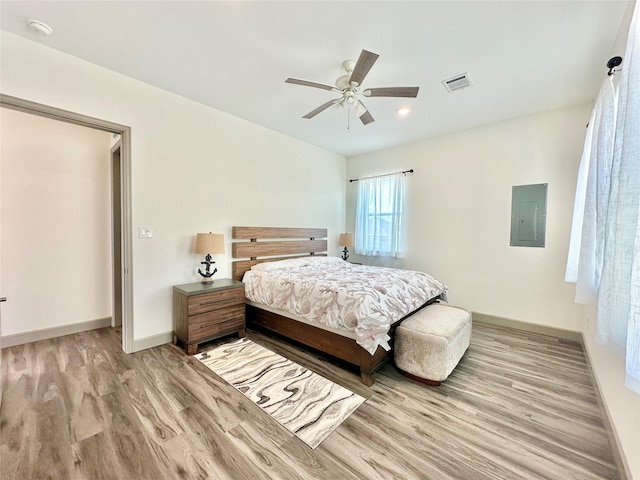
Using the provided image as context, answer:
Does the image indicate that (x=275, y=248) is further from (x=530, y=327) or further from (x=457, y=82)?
(x=530, y=327)

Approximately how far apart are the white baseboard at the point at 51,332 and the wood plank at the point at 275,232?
2073 millimetres

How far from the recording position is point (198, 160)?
321 centimetres

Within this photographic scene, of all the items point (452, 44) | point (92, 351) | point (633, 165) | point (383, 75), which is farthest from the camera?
point (92, 351)

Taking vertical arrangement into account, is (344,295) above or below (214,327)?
above

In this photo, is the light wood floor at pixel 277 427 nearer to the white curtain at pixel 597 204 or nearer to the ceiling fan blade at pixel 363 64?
the white curtain at pixel 597 204

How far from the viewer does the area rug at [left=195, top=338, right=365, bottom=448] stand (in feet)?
5.85

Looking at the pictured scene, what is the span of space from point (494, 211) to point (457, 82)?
6.39 feet

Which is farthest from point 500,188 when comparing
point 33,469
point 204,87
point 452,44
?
point 33,469

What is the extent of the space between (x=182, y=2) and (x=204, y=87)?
112 centimetres

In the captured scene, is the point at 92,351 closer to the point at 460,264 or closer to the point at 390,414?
the point at 390,414

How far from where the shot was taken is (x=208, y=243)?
3.05 m

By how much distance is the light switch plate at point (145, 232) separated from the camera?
9.09 ft

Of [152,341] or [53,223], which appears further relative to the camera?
[53,223]

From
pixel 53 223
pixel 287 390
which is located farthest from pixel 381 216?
pixel 53 223
